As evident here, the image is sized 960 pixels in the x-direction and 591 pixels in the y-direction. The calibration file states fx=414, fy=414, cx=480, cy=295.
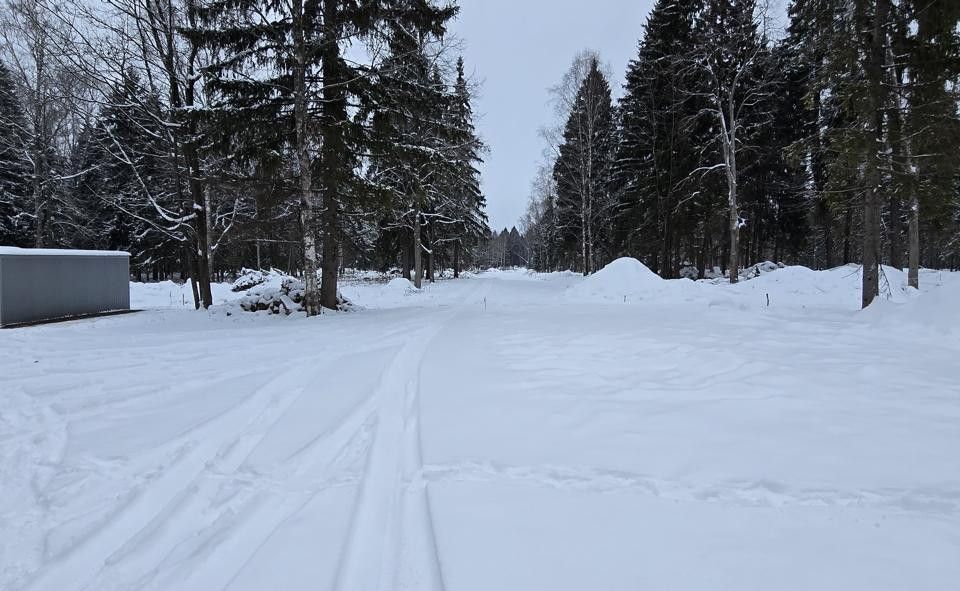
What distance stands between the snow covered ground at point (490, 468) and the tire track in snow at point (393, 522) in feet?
0.05

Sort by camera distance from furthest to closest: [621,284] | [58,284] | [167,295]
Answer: [167,295], [621,284], [58,284]

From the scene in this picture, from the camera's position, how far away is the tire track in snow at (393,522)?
1.94 meters

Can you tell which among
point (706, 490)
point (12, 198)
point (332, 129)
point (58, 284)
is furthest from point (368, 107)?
point (12, 198)

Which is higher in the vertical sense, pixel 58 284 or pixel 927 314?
pixel 58 284

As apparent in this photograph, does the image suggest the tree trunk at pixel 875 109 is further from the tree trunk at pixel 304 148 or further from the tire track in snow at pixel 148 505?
the tree trunk at pixel 304 148

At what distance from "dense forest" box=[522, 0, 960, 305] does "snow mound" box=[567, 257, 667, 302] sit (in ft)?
13.7

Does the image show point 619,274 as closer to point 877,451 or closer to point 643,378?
point 643,378

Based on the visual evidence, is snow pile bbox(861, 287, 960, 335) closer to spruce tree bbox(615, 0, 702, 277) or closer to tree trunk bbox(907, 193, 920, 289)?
tree trunk bbox(907, 193, 920, 289)

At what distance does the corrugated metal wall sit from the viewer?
10273mm

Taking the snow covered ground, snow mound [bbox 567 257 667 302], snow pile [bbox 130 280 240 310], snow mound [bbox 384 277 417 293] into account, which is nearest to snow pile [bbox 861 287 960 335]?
the snow covered ground

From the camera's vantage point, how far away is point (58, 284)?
1139 cm

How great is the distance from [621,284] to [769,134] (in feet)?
52.4

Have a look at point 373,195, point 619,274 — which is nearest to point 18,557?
point 373,195

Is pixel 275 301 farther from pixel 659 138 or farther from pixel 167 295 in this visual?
pixel 659 138
